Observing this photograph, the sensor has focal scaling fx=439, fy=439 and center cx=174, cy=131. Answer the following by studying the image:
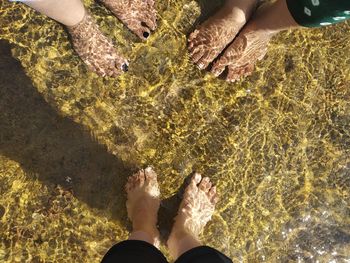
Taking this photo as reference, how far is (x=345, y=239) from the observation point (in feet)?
11.6

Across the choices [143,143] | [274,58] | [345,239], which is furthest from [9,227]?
[345,239]

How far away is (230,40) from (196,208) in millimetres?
1286

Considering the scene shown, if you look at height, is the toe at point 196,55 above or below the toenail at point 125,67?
above

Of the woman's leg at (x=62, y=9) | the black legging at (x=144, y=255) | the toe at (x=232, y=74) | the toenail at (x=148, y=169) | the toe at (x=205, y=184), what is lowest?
the toe at (x=205, y=184)

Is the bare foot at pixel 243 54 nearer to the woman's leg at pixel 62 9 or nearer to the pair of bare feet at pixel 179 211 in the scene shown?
the pair of bare feet at pixel 179 211

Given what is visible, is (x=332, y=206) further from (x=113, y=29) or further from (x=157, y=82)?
(x=113, y=29)

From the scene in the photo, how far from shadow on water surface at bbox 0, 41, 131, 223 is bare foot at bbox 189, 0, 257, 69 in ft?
3.29

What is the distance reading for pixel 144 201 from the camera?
312 cm

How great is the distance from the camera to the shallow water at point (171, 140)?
10.1 feet

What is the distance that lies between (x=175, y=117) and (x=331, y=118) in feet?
4.25

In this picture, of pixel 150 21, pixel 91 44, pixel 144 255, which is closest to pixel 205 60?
pixel 150 21

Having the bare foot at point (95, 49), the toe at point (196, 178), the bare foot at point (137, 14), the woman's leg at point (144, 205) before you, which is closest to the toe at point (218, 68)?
the bare foot at point (137, 14)

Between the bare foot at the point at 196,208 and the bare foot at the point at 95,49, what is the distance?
1.01 m

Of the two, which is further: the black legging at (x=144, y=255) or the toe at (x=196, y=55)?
the toe at (x=196, y=55)
